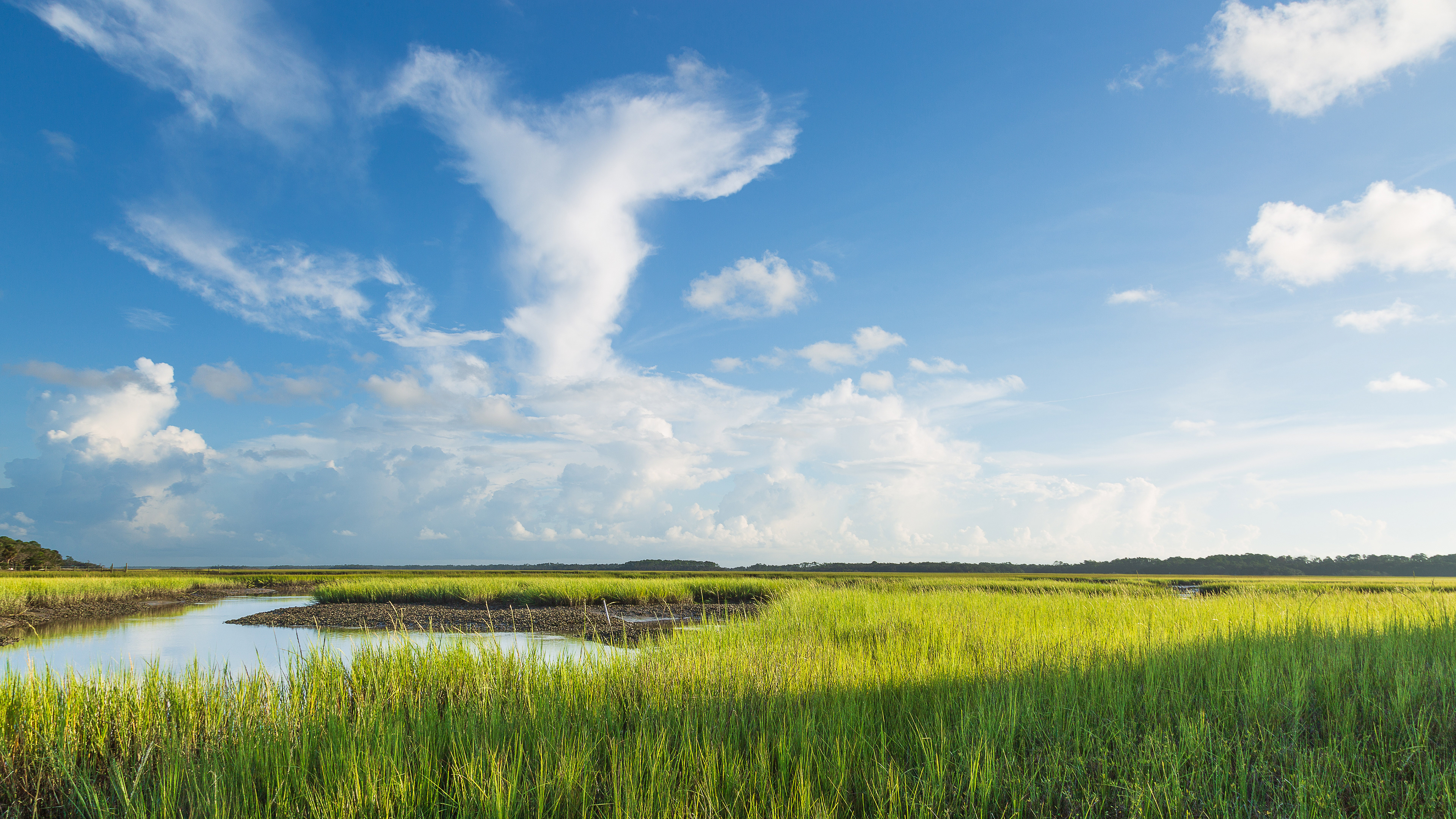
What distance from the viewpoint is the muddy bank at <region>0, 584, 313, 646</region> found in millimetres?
16984

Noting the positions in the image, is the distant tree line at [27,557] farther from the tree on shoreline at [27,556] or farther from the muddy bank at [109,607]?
the muddy bank at [109,607]

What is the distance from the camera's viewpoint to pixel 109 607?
21109mm

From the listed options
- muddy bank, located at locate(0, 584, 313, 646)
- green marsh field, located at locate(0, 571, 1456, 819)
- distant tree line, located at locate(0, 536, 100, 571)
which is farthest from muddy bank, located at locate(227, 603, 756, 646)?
distant tree line, located at locate(0, 536, 100, 571)

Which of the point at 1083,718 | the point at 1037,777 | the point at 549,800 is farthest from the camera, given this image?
the point at 1083,718

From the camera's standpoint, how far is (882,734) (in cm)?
387

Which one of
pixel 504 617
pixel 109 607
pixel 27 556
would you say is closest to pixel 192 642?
pixel 504 617

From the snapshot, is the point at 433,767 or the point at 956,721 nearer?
the point at 433,767

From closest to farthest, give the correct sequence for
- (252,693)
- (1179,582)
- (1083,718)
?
(1083,718)
(252,693)
(1179,582)

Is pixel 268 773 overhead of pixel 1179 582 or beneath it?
overhead

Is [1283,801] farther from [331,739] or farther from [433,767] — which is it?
[331,739]

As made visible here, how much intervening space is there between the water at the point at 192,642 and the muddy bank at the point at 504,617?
699 mm

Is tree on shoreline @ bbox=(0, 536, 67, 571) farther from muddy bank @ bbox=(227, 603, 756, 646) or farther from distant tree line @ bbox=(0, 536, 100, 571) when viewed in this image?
muddy bank @ bbox=(227, 603, 756, 646)

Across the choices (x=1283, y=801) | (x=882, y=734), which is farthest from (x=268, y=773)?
(x=1283, y=801)

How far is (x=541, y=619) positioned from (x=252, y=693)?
1279cm
